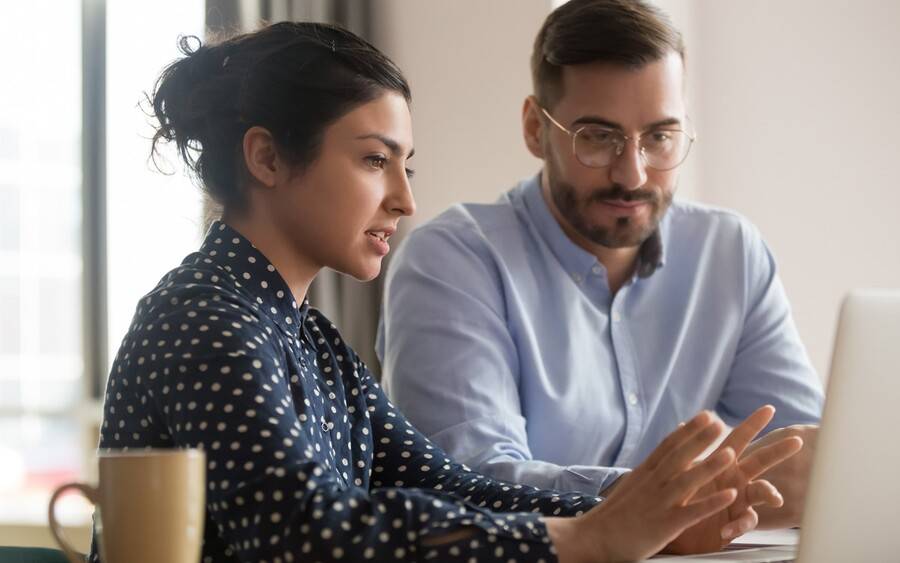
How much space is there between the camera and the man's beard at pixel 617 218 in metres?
1.94

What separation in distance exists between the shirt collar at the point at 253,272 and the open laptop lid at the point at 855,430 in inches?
23.0

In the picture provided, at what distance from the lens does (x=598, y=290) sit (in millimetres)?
1987

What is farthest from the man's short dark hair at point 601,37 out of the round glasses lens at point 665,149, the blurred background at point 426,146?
the blurred background at point 426,146

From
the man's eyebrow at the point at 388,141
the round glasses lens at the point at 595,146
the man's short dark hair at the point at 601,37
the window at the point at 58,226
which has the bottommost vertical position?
the window at the point at 58,226

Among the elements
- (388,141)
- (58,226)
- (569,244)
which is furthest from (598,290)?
(58,226)

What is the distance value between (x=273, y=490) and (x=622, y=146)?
1.10 meters

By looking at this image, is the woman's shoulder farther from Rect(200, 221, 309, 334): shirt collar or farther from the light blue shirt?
the light blue shirt

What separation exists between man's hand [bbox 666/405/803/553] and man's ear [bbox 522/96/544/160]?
0.96 meters

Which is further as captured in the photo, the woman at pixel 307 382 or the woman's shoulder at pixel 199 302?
the woman's shoulder at pixel 199 302

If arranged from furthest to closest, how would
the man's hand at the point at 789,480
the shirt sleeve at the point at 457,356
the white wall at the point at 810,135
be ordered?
the white wall at the point at 810,135 < the shirt sleeve at the point at 457,356 < the man's hand at the point at 789,480

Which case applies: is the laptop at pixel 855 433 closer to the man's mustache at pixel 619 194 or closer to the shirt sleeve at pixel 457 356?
the shirt sleeve at pixel 457 356

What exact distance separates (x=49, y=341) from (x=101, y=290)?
42cm

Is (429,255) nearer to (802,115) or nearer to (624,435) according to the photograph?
(624,435)

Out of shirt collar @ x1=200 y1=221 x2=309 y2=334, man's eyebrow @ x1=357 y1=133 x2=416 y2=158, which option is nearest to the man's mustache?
man's eyebrow @ x1=357 y1=133 x2=416 y2=158
